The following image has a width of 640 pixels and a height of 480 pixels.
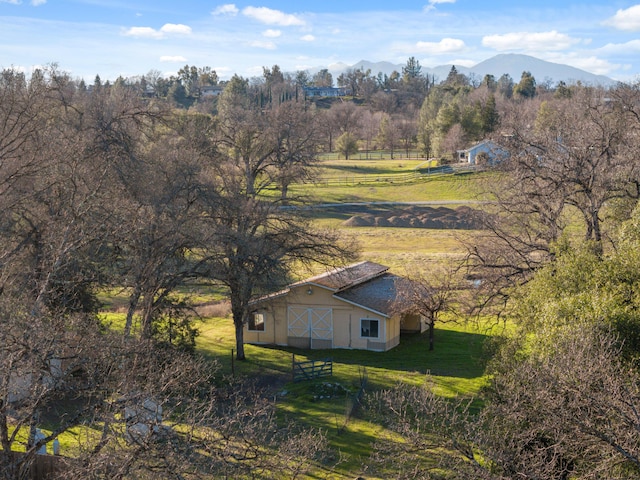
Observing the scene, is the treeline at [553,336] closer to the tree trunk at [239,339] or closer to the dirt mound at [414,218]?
the tree trunk at [239,339]

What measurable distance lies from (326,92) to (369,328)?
148m

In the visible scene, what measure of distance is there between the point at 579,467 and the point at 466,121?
8275cm

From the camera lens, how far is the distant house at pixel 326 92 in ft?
553

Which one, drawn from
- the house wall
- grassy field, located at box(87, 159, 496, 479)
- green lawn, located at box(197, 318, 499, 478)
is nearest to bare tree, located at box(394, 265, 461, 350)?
the house wall

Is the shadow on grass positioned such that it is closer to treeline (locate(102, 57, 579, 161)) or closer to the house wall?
the house wall

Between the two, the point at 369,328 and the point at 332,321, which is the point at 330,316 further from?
the point at 369,328

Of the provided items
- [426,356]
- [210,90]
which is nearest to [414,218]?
[426,356]

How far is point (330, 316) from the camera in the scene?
3027 centimetres

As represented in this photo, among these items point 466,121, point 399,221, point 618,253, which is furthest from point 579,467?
point 466,121

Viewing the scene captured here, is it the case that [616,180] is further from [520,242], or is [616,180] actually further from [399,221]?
[399,221]

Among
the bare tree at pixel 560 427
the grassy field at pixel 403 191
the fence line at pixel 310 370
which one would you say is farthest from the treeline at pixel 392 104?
the bare tree at pixel 560 427

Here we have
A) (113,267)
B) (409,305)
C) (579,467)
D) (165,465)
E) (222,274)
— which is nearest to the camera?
(165,465)

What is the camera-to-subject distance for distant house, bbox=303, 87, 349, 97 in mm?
168500

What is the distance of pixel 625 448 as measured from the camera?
973 cm
